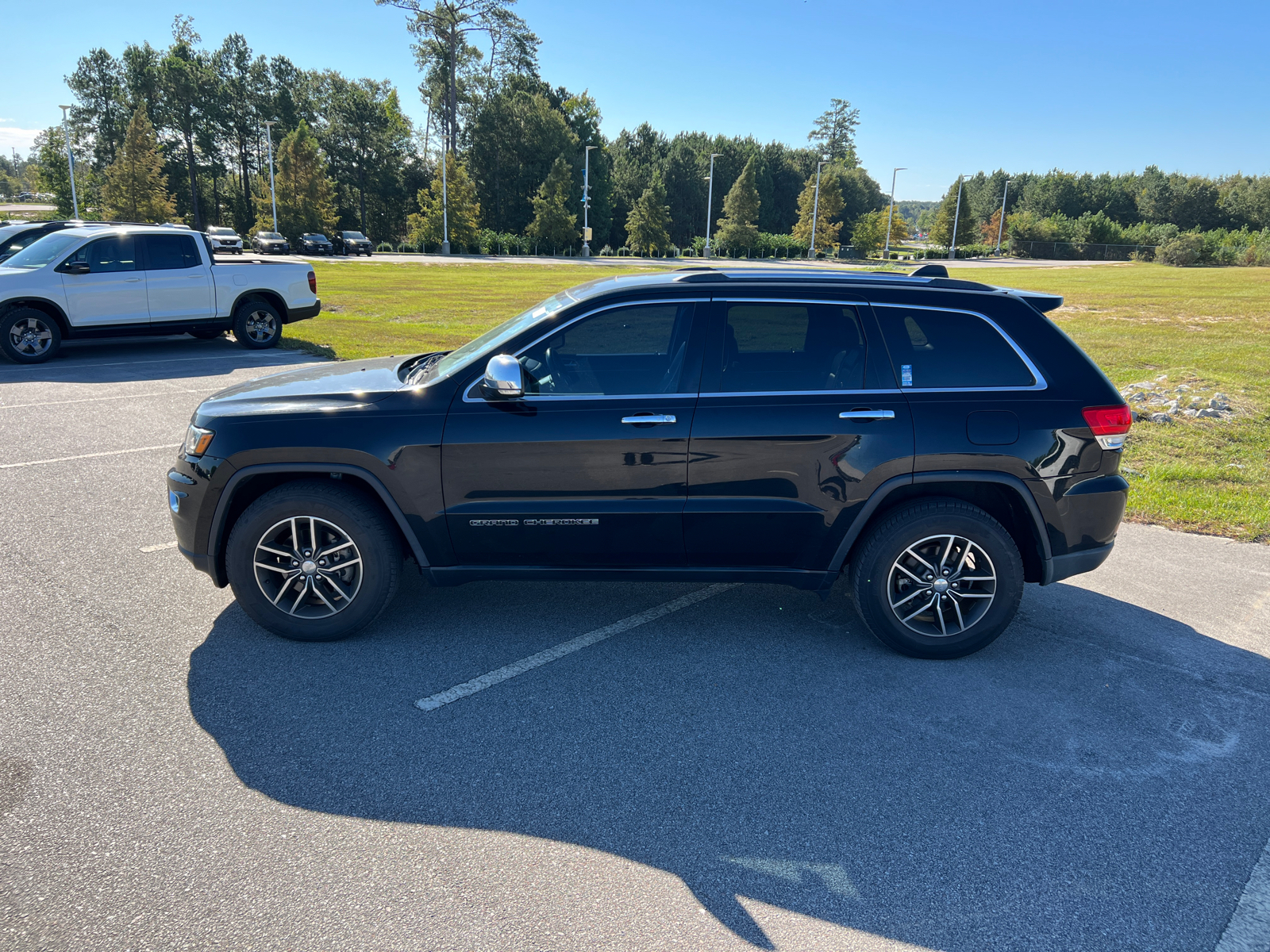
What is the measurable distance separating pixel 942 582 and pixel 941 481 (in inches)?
20.0

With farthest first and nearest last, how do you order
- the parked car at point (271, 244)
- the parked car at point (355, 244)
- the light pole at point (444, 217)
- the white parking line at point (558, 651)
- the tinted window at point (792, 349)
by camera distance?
the light pole at point (444, 217) < the parked car at point (355, 244) < the parked car at point (271, 244) < the tinted window at point (792, 349) < the white parking line at point (558, 651)

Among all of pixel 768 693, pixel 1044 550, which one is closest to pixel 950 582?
pixel 1044 550

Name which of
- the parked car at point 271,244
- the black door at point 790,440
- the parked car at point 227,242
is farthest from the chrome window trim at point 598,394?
the parked car at point 271,244

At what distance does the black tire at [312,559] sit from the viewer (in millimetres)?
4152

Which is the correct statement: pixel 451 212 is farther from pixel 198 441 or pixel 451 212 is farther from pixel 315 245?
pixel 198 441

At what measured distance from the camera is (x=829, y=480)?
412 cm

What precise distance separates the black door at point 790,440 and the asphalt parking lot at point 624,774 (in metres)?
0.61

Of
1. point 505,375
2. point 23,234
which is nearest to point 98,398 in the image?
point 23,234

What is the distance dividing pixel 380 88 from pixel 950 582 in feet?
293

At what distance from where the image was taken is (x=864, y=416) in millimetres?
4105

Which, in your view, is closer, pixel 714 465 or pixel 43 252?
pixel 714 465

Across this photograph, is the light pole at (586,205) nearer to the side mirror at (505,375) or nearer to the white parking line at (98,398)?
the white parking line at (98,398)

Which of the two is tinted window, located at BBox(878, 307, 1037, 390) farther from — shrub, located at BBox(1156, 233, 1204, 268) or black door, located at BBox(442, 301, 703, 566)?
shrub, located at BBox(1156, 233, 1204, 268)

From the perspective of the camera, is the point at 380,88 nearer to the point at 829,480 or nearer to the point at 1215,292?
the point at 1215,292
